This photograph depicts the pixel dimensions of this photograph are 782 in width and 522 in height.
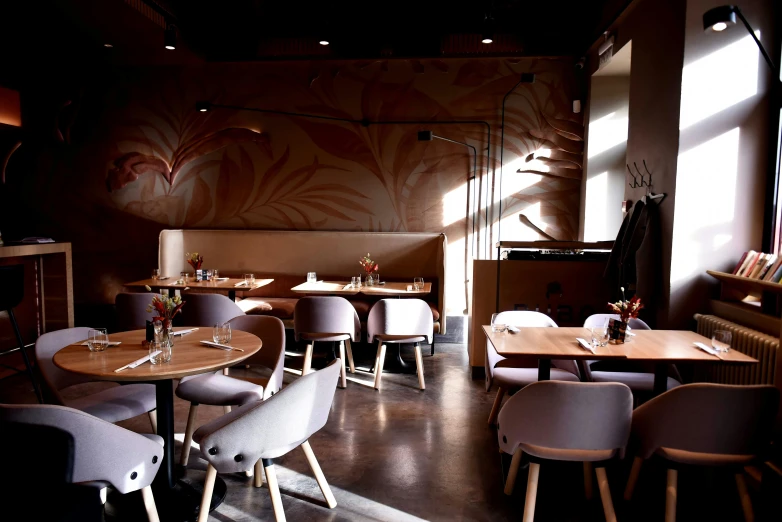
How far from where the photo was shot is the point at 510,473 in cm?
262

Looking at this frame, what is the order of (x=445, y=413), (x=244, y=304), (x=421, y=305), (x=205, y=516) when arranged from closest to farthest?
(x=205, y=516) < (x=445, y=413) < (x=421, y=305) < (x=244, y=304)

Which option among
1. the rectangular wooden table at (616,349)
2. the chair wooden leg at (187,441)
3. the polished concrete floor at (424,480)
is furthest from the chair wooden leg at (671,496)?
the chair wooden leg at (187,441)

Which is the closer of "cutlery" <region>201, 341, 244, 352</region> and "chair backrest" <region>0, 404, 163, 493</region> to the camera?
"chair backrest" <region>0, 404, 163, 493</region>

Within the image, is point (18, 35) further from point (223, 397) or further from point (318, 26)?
point (223, 397)

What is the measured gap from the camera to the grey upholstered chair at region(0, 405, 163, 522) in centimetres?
171

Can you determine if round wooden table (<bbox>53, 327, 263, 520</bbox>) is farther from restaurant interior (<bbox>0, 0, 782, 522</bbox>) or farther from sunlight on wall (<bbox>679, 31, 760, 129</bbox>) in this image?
sunlight on wall (<bbox>679, 31, 760, 129</bbox>)

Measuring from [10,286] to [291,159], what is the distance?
3.31 meters

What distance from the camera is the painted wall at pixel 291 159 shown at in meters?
6.02

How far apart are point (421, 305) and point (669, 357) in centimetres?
193

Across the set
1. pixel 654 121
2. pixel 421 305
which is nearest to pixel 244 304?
pixel 421 305

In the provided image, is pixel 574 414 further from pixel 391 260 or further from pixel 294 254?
pixel 294 254

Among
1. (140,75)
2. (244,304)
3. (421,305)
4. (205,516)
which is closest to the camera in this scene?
(205,516)

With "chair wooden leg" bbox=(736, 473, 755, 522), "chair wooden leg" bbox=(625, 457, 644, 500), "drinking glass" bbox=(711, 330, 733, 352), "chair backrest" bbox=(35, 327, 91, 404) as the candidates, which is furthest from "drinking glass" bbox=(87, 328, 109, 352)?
"drinking glass" bbox=(711, 330, 733, 352)

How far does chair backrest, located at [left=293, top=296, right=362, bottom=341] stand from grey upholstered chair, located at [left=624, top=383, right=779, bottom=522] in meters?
2.44
